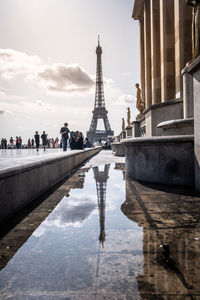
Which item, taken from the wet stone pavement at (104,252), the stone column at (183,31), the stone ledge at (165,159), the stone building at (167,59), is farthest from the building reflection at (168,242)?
the stone column at (183,31)

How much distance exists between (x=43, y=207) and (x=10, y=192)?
2.31 feet

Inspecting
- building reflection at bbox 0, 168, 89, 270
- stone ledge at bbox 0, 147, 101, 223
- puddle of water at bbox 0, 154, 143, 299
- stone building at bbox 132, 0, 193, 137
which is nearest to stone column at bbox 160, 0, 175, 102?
stone building at bbox 132, 0, 193, 137

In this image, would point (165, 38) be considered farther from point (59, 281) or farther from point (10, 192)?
point (59, 281)

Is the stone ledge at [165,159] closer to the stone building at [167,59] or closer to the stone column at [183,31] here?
the stone building at [167,59]

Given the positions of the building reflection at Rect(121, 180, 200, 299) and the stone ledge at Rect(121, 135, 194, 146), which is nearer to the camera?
the building reflection at Rect(121, 180, 200, 299)

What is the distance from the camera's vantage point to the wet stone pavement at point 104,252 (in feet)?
5.26

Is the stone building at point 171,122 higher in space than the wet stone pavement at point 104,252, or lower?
higher

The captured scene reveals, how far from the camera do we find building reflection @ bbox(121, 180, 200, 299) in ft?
5.33

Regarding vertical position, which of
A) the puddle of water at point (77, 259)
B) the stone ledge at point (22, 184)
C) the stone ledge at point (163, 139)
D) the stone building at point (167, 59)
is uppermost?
the stone building at point (167, 59)

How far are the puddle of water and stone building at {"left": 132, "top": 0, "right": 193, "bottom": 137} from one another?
16.0 ft

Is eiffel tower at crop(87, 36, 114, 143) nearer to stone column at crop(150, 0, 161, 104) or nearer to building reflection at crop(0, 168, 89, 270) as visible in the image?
stone column at crop(150, 0, 161, 104)

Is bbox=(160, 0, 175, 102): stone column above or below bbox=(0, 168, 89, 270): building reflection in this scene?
above

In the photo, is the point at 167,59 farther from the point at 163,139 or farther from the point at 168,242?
the point at 168,242

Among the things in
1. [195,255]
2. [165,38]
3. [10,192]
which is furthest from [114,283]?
[165,38]
